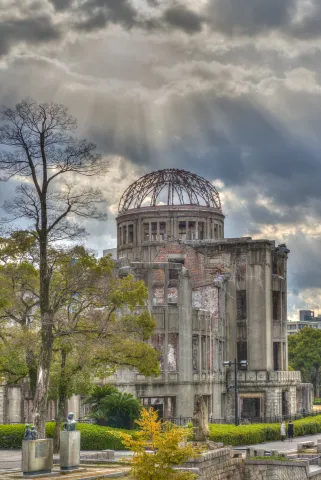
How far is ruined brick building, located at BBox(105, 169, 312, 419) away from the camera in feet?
189

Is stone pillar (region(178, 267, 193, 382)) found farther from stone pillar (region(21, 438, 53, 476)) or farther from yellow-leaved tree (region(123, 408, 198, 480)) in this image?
yellow-leaved tree (region(123, 408, 198, 480))

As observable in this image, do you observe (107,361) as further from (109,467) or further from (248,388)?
(248,388)

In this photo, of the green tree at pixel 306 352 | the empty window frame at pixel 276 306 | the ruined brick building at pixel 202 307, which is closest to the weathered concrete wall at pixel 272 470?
the ruined brick building at pixel 202 307

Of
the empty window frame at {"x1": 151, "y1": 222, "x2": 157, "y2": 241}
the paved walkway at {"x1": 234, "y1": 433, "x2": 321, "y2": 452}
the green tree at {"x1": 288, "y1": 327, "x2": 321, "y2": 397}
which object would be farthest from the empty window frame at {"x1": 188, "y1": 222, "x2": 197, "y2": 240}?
the green tree at {"x1": 288, "y1": 327, "x2": 321, "y2": 397}

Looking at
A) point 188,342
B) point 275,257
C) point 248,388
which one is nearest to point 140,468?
point 188,342

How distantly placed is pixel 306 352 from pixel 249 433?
56.0 metres

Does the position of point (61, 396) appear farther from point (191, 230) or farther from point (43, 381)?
point (191, 230)

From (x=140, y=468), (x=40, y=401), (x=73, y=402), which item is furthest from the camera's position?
(x=73, y=402)

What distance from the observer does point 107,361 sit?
1543 inches

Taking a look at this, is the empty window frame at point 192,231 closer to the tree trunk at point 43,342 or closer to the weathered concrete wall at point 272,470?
the weathered concrete wall at point 272,470

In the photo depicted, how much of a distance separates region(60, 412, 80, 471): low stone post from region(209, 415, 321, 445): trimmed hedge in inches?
600

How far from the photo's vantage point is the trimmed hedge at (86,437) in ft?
135

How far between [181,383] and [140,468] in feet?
100

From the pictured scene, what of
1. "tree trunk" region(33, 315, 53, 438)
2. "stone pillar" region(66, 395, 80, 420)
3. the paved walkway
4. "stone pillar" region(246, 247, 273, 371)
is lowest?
the paved walkway
